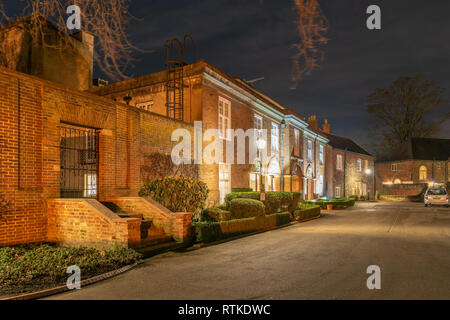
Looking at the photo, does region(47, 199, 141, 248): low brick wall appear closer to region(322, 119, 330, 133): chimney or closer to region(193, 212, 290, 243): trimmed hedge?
region(193, 212, 290, 243): trimmed hedge

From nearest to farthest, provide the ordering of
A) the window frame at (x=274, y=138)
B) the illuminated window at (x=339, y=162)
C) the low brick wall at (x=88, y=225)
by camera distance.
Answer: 1. the low brick wall at (x=88, y=225)
2. the window frame at (x=274, y=138)
3. the illuminated window at (x=339, y=162)

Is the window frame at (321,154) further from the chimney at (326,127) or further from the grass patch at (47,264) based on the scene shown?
the grass patch at (47,264)

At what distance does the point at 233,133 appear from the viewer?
2078cm

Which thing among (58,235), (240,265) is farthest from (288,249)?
(58,235)

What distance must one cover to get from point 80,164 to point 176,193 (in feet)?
17.4

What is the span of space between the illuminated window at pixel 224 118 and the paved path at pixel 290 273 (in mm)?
9426

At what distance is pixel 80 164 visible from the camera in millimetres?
14633

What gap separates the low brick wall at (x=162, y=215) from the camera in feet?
35.0

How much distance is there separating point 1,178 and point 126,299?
5565 mm

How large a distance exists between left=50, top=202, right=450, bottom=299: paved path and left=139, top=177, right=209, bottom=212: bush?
6.80 feet

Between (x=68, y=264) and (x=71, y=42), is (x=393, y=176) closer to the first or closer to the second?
(x=71, y=42)

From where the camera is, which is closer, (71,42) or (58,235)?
(58,235)

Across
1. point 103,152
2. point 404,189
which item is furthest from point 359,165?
point 103,152
